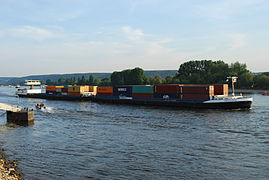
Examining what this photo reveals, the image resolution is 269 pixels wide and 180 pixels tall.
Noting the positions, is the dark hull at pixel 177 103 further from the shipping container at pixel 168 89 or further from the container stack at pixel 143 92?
the shipping container at pixel 168 89

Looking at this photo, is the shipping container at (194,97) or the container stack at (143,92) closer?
the shipping container at (194,97)

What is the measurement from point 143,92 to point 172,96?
12202 mm

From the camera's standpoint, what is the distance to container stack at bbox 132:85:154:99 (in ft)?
289

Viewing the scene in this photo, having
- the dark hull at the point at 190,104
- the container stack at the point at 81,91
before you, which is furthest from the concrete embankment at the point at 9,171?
the container stack at the point at 81,91

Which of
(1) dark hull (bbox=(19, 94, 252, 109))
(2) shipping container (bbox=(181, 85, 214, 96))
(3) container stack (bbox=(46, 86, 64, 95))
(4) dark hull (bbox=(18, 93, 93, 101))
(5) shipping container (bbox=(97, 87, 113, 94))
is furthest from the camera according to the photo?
(3) container stack (bbox=(46, 86, 64, 95))

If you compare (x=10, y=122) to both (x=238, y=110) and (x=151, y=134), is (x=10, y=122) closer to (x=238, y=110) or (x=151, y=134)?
(x=151, y=134)

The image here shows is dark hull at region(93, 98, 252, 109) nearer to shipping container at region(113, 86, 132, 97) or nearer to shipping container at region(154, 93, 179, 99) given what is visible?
shipping container at region(154, 93, 179, 99)

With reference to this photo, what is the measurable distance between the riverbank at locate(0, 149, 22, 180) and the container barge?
5613 centimetres

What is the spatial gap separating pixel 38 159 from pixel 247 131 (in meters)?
30.5

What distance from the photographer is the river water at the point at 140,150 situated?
956 inches

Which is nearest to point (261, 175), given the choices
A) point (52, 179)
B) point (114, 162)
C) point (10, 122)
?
point (114, 162)

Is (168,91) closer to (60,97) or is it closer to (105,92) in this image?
(105,92)

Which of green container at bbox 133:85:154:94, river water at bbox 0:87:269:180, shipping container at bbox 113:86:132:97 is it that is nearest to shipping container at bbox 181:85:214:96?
green container at bbox 133:85:154:94

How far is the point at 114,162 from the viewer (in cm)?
2705
